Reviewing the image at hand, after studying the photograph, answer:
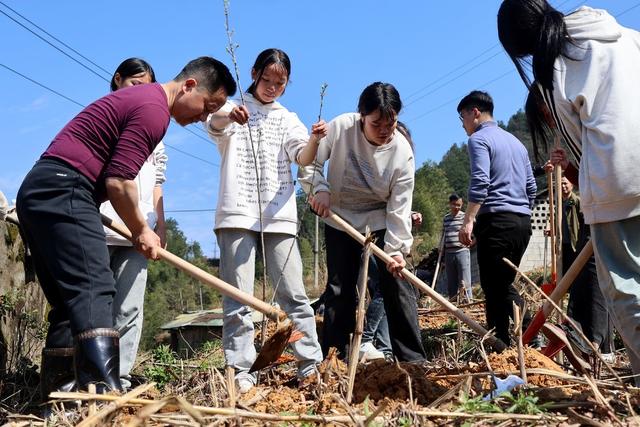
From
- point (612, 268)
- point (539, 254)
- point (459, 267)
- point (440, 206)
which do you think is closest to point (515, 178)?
point (612, 268)

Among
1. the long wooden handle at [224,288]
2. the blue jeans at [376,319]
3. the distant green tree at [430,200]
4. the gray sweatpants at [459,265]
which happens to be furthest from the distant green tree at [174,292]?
the long wooden handle at [224,288]

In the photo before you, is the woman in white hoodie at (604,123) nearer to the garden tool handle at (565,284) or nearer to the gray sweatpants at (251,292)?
the garden tool handle at (565,284)

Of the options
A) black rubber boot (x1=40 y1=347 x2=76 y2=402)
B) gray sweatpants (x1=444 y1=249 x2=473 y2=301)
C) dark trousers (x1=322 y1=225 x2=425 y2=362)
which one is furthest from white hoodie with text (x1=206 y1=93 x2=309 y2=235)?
gray sweatpants (x1=444 y1=249 x2=473 y2=301)

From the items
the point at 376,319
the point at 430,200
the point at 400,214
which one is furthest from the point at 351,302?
the point at 430,200

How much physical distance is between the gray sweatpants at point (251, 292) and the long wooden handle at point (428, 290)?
36 cm

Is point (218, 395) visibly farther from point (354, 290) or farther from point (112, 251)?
point (354, 290)

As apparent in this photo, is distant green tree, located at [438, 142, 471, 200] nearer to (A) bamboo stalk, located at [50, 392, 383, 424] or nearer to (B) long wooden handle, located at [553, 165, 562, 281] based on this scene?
(B) long wooden handle, located at [553, 165, 562, 281]

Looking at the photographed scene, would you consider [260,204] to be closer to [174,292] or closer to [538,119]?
[538,119]

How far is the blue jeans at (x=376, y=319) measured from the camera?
5.19 meters

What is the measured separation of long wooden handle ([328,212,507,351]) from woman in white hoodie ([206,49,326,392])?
0.35m

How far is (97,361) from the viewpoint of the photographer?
300 centimetres

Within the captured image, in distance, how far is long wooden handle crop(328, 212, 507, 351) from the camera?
4.23 meters

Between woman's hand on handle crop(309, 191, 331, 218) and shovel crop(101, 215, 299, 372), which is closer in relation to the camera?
shovel crop(101, 215, 299, 372)

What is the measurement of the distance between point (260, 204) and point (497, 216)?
75.7 inches
